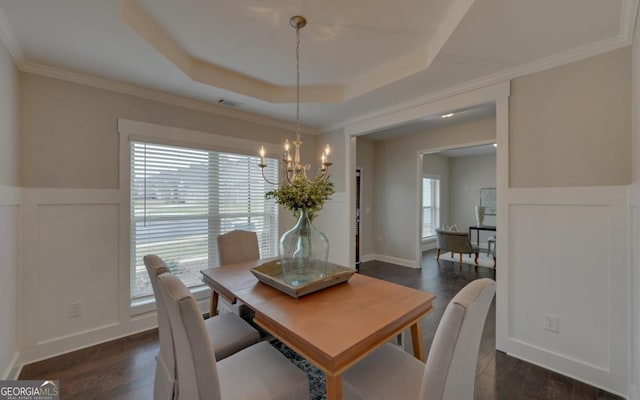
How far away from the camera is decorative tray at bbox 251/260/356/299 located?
1.62 m

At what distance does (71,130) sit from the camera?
2391 millimetres

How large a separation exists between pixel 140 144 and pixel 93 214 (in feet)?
2.64

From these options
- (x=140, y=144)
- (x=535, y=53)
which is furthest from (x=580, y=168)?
(x=140, y=144)

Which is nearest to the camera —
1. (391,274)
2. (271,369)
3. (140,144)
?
(271,369)

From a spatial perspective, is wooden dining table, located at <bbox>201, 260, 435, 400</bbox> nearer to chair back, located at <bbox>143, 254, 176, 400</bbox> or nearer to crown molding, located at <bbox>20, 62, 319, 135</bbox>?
chair back, located at <bbox>143, 254, 176, 400</bbox>

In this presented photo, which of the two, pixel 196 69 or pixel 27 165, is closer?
pixel 27 165

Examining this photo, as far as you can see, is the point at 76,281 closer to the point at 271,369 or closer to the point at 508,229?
the point at 271,369

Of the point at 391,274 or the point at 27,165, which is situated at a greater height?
the point at 27,165

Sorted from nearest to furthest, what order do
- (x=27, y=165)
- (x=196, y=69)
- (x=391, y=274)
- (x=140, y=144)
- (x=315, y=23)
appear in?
(x=315, y=23) < (x=27, y=165) < (x=196, y=69) < (x=140, y=144) < (x=391, y=274)

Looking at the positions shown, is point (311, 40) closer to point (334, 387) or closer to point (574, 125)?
point (574, 125)

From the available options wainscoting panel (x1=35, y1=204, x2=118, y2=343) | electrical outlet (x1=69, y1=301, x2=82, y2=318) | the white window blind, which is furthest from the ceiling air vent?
electrical outlet (x1=69, y1=301, x2=82, y2=318)

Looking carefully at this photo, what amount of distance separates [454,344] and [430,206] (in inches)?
268

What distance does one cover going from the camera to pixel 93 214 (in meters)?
2.49

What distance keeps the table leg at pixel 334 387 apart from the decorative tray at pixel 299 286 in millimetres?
569
